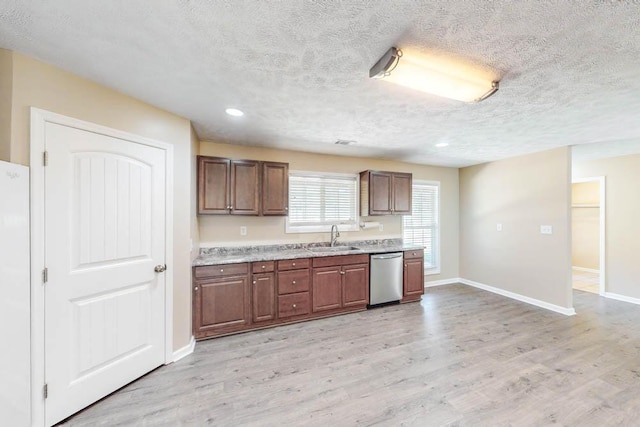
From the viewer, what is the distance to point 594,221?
18.9ft

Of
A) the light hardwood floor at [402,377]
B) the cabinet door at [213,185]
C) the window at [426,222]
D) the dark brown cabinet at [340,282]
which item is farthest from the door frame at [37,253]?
the window at [426,222]

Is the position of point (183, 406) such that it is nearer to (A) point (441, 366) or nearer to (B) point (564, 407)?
(A) point (441, 366)

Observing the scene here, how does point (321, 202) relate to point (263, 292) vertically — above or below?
above

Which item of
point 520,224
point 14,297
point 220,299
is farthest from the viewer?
point 520,224

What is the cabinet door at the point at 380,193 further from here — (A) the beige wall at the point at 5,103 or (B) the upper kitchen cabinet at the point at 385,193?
(A) the beige wall at the point at 5,103

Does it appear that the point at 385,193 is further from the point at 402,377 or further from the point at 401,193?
the point at 402,377

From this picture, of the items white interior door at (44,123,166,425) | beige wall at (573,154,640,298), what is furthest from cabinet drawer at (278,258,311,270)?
beige wall at (573,154,640,298)

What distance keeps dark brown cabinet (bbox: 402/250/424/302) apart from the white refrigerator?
403 centimetres

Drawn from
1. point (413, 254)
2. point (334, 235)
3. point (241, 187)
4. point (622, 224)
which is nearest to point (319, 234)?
point (334, 235)

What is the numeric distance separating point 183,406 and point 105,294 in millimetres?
1047

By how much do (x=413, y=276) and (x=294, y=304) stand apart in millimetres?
2044

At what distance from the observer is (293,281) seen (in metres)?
3.27

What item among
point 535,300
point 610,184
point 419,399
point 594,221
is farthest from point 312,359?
point 594,221

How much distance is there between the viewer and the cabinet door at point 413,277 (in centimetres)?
404
